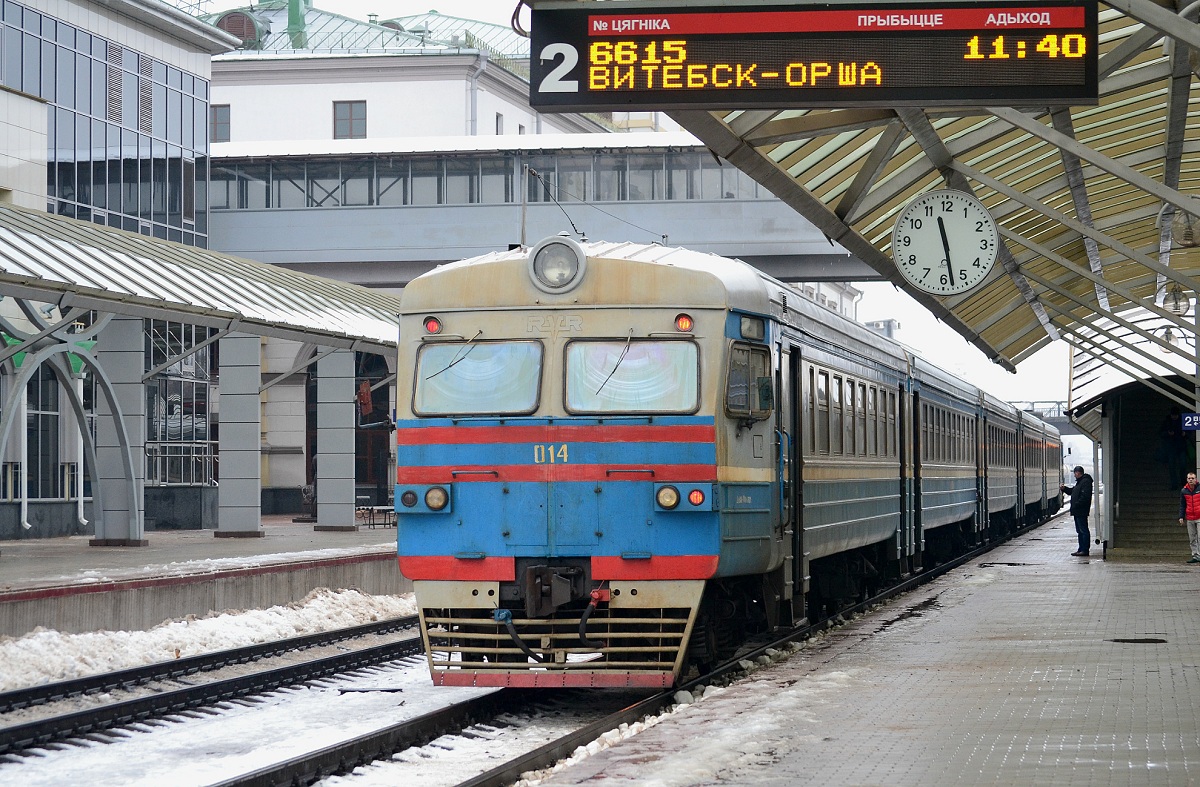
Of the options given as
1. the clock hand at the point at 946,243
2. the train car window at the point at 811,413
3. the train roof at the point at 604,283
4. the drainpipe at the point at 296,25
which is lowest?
the train car window at the point at 811,413

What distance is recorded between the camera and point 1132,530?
29219mm

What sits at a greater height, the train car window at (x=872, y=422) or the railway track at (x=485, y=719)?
the train car window at (x=872, y=422)

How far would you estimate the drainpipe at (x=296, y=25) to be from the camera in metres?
64.0

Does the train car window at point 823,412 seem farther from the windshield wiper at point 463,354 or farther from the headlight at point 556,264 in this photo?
the windshield wiper at point 463,354

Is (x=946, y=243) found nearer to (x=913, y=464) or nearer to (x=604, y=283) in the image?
(x=604, y=283)

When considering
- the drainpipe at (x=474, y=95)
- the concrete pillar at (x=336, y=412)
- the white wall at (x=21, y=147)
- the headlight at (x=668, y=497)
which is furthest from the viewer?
the drainpipe at (x=474, y=95)

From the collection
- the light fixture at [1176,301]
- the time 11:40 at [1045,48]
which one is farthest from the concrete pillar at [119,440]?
the time 11:40 at [1045,48]

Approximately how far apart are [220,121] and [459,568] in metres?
55.8

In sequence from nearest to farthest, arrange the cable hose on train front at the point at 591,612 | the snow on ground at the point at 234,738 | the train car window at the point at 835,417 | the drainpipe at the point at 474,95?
the snow on ground at the point at 234,738, the cable hose on train front at the point at 591,612, the train car window at the point at 835,417, the drainpipe at the point at 474,95

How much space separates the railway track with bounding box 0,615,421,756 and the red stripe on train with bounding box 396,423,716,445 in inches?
105

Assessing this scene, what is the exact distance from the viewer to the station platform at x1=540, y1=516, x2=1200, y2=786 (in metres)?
7.82

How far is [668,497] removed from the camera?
35.4ft

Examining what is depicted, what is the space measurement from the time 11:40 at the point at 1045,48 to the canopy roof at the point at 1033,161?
Answer: 29cm

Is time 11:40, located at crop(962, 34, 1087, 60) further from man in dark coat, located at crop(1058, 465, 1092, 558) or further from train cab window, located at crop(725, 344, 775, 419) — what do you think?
man in dark coat, located at crop(1058, 465, 1092, 558)
